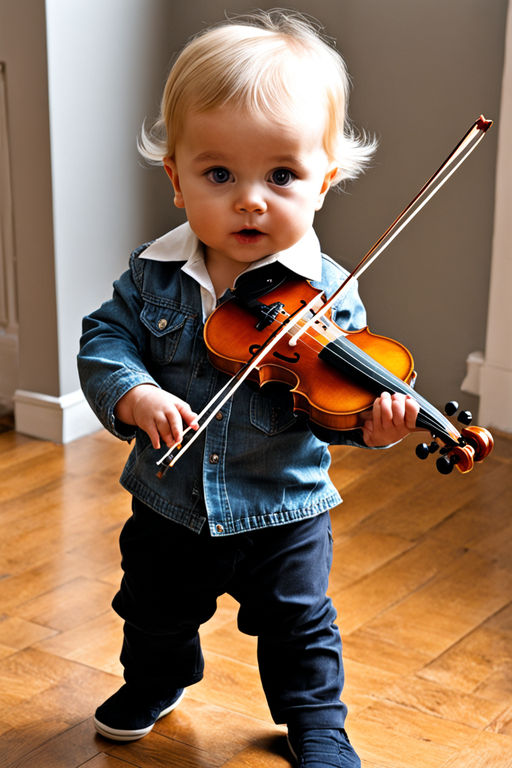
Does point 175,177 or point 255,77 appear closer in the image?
point 255,77

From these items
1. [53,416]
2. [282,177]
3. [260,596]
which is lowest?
[53,416]

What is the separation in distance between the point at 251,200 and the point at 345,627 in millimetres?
828

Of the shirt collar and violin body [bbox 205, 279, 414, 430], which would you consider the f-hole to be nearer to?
violin body [bbox 205, 279, 414, 430]

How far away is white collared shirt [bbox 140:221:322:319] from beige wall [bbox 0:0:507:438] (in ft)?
3.83

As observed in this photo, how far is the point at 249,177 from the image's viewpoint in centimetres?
108

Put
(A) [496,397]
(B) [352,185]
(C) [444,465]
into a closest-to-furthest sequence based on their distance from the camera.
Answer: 1. (C) [444,465]
2. (A) [496,397]
3. (B) [352,185]

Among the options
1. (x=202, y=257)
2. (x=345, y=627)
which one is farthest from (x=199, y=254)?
(x=345, y=627)

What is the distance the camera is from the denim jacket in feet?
3.86

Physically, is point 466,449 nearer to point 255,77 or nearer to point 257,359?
point 257,359

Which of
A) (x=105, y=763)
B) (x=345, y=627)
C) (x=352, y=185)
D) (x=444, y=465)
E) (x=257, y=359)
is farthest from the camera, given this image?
(x=352, y=185)

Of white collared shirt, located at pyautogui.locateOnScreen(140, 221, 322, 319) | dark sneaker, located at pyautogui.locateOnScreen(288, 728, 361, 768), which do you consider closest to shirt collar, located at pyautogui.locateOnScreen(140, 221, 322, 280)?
white collared shirt, located at pyautogui.locateOnScreen(140, 221, 322, 319)

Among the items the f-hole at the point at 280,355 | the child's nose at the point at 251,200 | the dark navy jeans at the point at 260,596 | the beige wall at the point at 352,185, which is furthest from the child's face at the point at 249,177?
A: the beige wall at the point at 352,185

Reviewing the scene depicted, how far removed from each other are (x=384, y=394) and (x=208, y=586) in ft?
1.20

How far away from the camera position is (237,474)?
3.92ft
